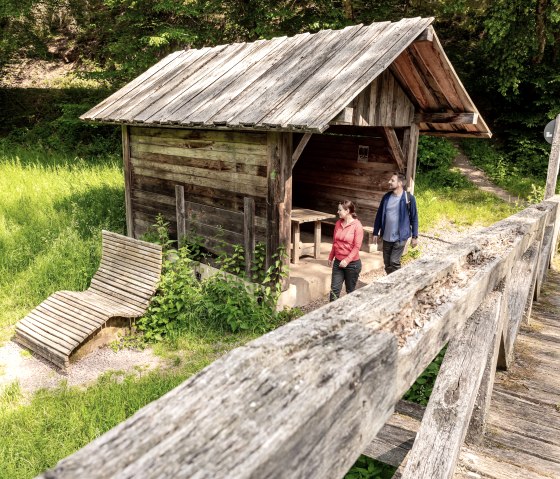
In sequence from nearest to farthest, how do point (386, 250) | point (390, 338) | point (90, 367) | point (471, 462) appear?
1. point (390, 338)
2. point (471, 462)
3. point (90, 367)
4. point (386, 250)

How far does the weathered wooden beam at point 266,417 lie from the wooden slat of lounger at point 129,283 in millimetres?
6103

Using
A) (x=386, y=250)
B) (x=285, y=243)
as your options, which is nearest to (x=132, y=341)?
(x=285, y=243)

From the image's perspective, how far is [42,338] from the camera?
5938 mm

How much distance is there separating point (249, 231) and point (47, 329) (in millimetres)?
2902

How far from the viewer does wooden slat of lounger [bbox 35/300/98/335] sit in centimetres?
596

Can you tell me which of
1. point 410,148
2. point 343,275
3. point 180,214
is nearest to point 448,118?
point 410,148

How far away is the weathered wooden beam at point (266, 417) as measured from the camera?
70cm

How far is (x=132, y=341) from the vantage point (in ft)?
20.9

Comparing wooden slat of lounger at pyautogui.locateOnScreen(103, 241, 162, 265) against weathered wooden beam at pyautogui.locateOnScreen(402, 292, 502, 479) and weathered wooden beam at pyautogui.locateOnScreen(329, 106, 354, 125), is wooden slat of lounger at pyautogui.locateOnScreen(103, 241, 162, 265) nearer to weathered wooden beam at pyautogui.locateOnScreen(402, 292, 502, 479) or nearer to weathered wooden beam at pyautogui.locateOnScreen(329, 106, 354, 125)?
weathered wooden beam at pyautogui.locateOnScreen(329, 106, 354, 125)

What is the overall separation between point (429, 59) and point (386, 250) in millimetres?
2940

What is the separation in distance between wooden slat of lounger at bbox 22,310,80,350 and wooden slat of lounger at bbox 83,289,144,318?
58 cm

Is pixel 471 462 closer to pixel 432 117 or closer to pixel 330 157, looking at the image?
pixel 432 117

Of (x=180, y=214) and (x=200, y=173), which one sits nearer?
(x=200, y=173)

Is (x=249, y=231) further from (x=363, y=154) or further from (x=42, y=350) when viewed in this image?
(x=363, y=154)
